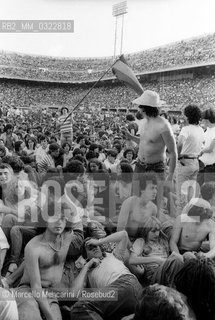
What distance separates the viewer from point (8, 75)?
139 ft

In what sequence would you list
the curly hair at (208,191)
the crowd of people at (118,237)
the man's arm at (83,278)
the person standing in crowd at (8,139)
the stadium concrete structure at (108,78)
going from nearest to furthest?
the crowd of people at (118,237) < the man's arm at (83,278) < the curly hair at (208,191) < the person standing in crowd at (8,139) < the stadium concrete structure at (108,78)

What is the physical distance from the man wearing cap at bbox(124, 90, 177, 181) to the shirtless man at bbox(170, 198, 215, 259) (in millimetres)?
707

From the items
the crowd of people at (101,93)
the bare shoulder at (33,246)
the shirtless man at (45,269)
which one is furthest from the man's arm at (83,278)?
the crowd of people at (101,93)

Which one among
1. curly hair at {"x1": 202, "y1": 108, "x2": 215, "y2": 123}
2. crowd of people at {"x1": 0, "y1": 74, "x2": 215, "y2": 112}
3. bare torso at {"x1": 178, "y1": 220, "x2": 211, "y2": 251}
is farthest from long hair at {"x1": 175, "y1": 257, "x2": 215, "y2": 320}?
crowd of people at {"x1": 0, "y1": 74, "x2": 215, "y2": 112}

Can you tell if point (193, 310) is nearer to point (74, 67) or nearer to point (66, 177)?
point (66, 177)

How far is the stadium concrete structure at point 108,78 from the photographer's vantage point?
94.0 feet

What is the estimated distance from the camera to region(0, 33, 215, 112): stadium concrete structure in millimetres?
28656

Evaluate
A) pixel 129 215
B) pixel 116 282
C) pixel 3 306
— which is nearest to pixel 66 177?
pixel 129 215

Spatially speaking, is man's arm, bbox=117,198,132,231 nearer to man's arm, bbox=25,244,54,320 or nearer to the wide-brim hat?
man's arm, bbox=25,244,54,320

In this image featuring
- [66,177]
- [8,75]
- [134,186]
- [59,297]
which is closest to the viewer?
[59,297]

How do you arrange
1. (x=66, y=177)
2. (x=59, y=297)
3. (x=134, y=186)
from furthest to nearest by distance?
(x=66, y=177)
(x=134, y=186)
(x=59, y=297)

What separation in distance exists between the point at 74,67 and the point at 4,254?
46511mm

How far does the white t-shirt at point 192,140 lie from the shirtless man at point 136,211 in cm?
149

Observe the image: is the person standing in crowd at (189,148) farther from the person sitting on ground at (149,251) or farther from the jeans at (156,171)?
the person sitting on ground at (149,251)
